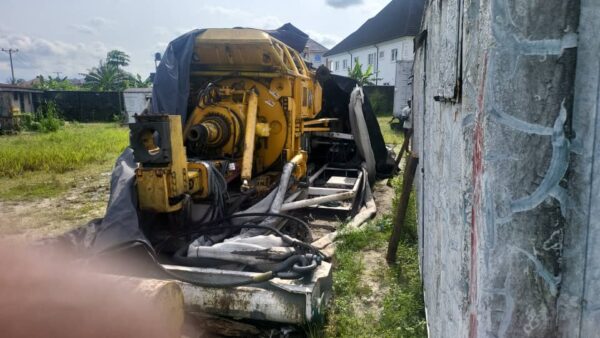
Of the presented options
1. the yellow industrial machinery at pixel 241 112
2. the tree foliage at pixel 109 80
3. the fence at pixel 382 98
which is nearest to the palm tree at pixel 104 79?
the tree foliage at pixel 109 80

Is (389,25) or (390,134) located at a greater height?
(389,25)

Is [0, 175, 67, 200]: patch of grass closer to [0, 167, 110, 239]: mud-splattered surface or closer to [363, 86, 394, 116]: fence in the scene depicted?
[0, 167, 110, 239]: mud-splattered surface

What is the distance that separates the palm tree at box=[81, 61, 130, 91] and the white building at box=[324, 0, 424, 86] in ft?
69.2

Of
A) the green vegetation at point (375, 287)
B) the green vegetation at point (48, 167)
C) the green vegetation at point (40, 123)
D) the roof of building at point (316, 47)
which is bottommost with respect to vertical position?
the green vegetation at point (375, 287)

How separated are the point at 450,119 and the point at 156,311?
172 centimetres

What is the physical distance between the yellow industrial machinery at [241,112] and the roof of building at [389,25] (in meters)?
26.7

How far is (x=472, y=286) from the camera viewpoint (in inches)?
56.7

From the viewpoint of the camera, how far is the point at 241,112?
597cm

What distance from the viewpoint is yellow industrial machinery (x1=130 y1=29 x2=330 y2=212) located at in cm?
550

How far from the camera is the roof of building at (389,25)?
32500mm

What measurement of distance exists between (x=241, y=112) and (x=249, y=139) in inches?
18.5

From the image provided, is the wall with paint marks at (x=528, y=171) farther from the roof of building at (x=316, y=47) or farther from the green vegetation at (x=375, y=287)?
the roof of building at (x=316, y=47)

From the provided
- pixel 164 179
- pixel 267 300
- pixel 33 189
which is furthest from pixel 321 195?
pixel 33 189

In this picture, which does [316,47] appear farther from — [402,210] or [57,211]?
[402,210]
